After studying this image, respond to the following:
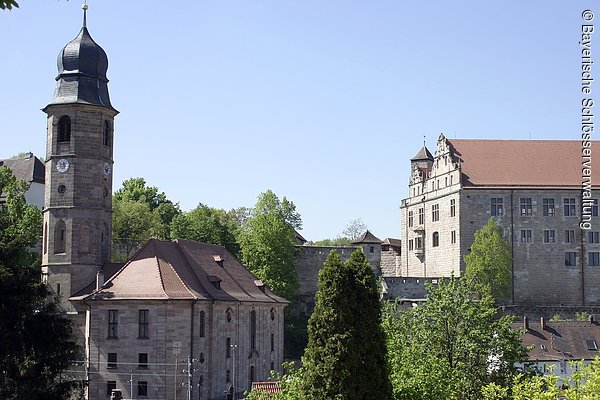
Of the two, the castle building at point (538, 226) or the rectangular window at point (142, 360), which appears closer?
the rectangular window at point (142, 360)

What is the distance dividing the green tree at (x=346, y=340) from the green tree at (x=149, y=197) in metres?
66.8

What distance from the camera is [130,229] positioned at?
8238 cm

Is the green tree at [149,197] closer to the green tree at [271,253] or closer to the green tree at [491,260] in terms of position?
the green tree at [271,253]

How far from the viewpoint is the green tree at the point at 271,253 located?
75.9 metres

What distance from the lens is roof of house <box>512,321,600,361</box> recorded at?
6644 cm

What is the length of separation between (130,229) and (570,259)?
34850mm

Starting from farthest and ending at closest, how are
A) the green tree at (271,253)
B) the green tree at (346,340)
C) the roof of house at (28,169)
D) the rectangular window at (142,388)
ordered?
the roof of house at (28,169) → the green tree at (271,253) → the rectangular window at (142,388) → the green tree at (346,340)

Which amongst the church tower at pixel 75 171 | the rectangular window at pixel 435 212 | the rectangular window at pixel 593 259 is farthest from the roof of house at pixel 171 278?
the rectangular window at pixel 593 259

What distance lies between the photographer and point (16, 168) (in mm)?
88000

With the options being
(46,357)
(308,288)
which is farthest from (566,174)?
(46,357)

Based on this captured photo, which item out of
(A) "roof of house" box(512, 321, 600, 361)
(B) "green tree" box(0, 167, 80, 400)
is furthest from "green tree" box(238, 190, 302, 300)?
(B) "green tree" box(0, 167, 80, 400)

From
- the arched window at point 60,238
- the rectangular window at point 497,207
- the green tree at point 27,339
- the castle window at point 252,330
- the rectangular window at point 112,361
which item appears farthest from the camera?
the rectangular window at point 497,207

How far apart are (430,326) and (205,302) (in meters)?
19.7

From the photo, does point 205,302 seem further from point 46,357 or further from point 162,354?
point 46,357
